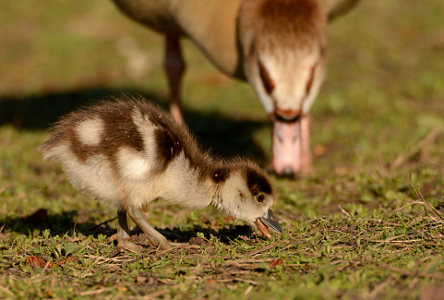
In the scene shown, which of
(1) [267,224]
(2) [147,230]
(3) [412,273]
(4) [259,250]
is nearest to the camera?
(3) [412,273]

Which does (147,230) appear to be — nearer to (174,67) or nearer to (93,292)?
(93,292)

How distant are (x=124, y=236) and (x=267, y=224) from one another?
0.94 metres

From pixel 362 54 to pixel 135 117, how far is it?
315 inches

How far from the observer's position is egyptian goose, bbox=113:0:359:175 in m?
5.43

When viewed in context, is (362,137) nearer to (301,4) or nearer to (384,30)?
(301,4)

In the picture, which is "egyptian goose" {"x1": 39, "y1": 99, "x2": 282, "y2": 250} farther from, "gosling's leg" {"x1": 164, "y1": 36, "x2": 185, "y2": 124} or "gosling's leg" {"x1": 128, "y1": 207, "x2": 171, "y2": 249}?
"gosling's leg" {"x1": 164, "y1": 36, "x2": 185, "y2": 124}

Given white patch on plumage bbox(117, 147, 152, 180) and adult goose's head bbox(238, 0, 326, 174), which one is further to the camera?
adult goose's head bbox(238, 0, 326, 174)

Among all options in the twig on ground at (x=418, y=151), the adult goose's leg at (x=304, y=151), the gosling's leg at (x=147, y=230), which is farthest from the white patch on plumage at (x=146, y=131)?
the twig on ground at (x=418, y=151)

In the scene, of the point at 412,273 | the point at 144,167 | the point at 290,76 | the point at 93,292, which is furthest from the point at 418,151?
the point at 93,292

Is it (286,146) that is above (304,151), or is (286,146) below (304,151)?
above

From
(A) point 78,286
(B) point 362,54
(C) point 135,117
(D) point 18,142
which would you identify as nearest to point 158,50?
(B) point 362,54

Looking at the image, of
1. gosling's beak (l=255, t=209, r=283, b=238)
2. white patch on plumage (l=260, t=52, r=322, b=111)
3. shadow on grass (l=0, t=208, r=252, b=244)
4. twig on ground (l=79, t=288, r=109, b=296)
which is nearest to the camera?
twig on ground (l=79, t=288, r=109, b=296)

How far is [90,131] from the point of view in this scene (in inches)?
154

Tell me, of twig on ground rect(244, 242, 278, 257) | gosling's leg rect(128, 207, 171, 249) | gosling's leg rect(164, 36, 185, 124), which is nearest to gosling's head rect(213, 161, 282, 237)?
twig on ground rect(244, 242, 278, 257)
